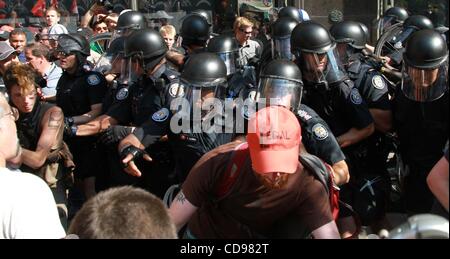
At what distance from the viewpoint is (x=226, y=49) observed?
6090 mm

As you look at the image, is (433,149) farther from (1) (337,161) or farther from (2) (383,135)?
(1) (337,161)

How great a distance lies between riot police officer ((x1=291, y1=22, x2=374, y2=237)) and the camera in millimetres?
4590

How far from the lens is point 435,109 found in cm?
436

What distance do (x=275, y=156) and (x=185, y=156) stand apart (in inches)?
58.5

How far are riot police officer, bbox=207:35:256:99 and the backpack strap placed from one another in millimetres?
1760

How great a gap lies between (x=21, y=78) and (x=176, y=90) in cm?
104

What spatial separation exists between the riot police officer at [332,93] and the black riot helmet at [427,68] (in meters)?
0.34

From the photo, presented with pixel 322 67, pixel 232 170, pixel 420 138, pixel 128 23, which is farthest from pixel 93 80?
pixel 232 170

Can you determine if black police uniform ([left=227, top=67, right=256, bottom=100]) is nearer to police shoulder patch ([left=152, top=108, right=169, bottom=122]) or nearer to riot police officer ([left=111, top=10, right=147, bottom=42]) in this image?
police shoulder patch ([left=152, top=108, right=169, bottom=122])

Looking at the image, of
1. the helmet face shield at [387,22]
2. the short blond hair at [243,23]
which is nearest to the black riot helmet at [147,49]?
the short blond hair at [243,23]

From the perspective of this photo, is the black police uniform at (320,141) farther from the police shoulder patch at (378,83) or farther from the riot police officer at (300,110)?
the police shoulder patch at (378,83)

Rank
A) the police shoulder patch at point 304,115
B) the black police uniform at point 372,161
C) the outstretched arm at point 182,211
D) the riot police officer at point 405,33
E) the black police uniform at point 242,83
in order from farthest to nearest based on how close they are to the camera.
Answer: the riot police officer at point 405,33
the black police uniform at point 242,83
the black police uniform at point 372,161
the police shoulder patch at point 304,115
the outstretched arm at point 182,211

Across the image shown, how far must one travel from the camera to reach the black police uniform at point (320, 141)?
3.94m
